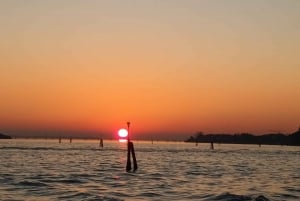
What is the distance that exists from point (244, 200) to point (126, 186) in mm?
12329

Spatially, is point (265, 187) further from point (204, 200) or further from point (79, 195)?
point (79, 195)

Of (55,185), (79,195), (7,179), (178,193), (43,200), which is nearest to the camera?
(43,200)

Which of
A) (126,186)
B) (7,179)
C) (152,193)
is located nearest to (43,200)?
(152,193)

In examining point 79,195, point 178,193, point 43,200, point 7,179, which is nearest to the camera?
point 43,200

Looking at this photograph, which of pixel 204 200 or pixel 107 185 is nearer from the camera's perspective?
pixel 204 200

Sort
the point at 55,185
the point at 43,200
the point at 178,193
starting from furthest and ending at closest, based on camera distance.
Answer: the point at 55,185
the point at 178,193
the point at 43,200

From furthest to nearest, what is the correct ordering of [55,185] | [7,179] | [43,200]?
1. [7,179]
2. [55,185]
3. [43,200]

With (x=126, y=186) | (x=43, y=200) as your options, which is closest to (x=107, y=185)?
(x=126, y=186)

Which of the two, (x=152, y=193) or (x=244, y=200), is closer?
(x=244, y=200)

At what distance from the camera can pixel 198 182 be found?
48.5 metres

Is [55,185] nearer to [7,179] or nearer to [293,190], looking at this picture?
[7,179]

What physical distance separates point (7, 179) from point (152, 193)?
15.3 metres

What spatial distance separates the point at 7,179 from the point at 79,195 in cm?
1313

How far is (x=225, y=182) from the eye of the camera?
49.3 m
